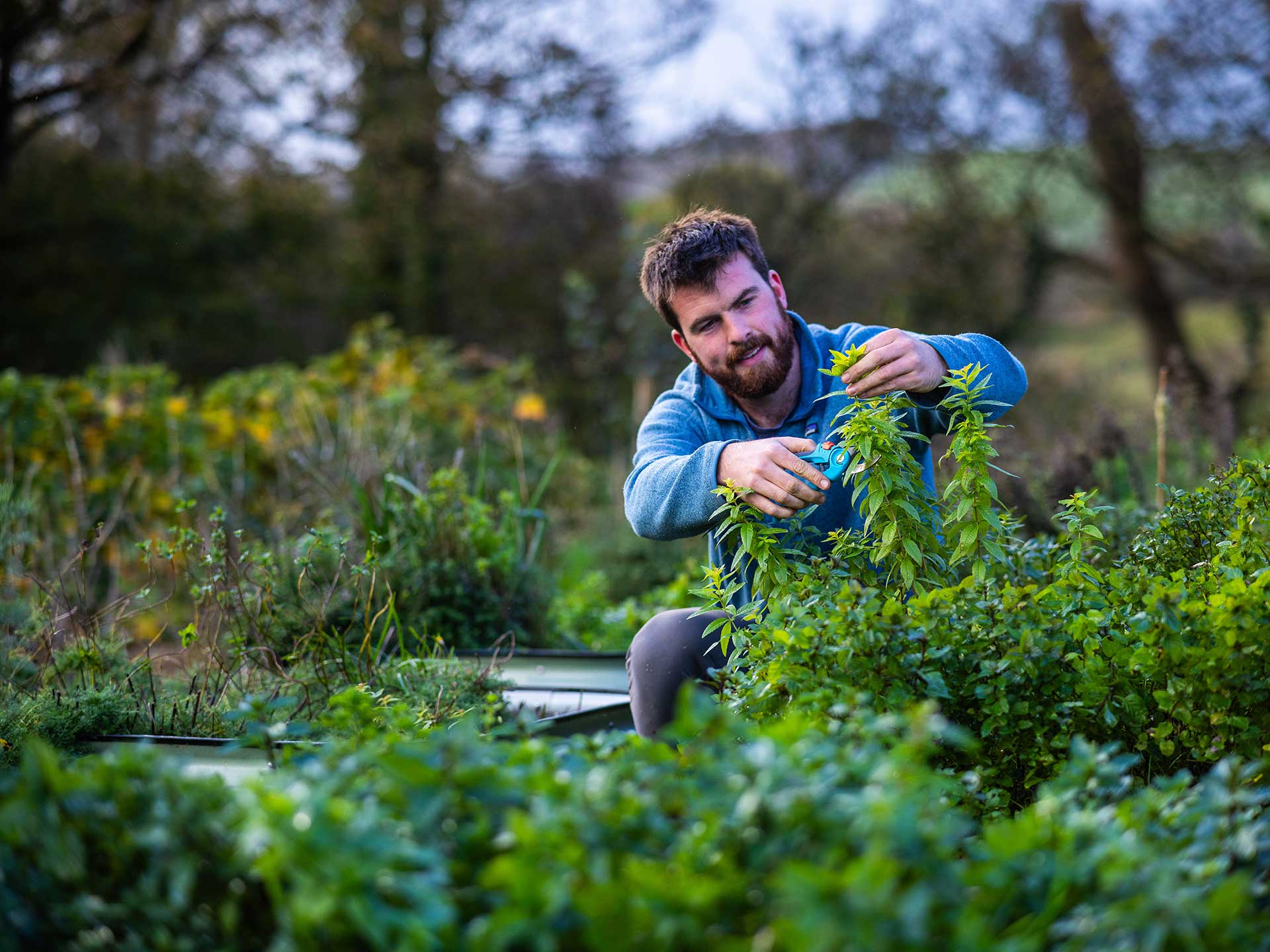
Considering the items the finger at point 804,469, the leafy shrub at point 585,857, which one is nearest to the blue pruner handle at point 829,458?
the finger at point 804,469

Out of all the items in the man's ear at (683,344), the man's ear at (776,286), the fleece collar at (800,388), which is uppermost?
the man's ear at (776,286)

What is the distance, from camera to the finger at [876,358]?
2.18 m

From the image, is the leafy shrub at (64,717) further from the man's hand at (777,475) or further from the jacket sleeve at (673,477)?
the man's hand at (777,475)

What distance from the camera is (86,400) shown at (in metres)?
5.42

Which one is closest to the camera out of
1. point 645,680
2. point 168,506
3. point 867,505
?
point 867,505

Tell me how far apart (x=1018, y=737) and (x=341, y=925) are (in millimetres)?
1291

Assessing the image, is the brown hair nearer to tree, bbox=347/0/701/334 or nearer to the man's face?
the man's face

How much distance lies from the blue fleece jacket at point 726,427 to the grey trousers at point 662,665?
214 millimetres

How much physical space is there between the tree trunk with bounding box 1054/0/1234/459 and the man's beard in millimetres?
6731

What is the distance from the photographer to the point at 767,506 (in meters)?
2.10

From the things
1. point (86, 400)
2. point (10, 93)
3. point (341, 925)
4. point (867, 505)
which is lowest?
point (341, 925)

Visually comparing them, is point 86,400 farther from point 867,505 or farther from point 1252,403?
point 1252,403

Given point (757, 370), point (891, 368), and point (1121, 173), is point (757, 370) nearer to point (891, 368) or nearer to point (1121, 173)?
point (891, 368)

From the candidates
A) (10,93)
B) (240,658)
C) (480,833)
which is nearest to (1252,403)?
(240,658)
